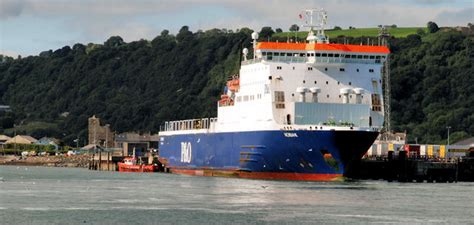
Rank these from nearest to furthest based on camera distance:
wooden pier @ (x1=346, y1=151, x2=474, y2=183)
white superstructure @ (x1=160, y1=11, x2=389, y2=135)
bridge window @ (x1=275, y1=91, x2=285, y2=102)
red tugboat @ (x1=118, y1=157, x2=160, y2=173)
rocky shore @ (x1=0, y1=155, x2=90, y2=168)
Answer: white superstructure @ (x1=160, y1=11, x2=389, y2=135) → bridge window @ (x1=275, y1=91, x2=285, y2=102) → wooden pier @ (x1=346, y1=151, x2=474, y2=183) → red tugboat @ (x1=118, y1=157, x2=160, y2=173) → rocky shore @ (x1=0, y1=155, x2=90, y2=168)

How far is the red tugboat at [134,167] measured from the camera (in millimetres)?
123944

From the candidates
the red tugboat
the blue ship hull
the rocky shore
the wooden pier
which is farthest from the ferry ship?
the rocky shore

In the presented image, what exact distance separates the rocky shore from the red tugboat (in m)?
24.5

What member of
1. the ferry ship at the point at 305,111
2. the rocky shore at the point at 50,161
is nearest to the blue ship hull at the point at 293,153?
the ferry ship at the point at 305,111

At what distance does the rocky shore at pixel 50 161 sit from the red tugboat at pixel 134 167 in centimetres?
2450

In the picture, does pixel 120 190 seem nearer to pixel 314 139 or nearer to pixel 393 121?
pixel 314 139

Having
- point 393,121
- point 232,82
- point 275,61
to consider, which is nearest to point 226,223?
point 275,61

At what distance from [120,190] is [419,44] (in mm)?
127503

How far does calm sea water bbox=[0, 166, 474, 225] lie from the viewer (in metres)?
56.0

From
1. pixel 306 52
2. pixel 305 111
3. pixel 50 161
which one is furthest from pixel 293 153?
pixel 50 161

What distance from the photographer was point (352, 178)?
86000mm

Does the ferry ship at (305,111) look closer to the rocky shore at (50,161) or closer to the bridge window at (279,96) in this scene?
the bridge window at (279,96)

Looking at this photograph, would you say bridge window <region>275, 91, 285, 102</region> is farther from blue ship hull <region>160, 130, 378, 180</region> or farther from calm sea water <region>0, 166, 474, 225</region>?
calm sea water <region>0, 166, 474, 225</region>

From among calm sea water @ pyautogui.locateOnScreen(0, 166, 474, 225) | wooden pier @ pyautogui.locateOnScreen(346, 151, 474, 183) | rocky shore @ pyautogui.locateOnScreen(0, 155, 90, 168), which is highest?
rocky shore @ pyautogui.locateOnScreen(0, 155, 90, 168)
